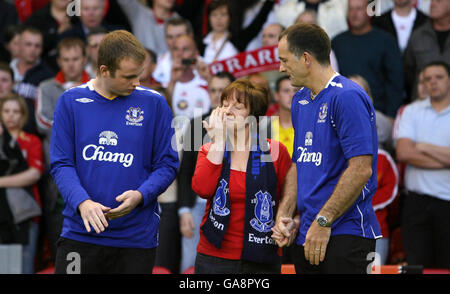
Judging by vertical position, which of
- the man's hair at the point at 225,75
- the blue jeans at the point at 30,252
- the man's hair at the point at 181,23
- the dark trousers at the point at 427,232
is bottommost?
the blue jeans at the point at 30,252

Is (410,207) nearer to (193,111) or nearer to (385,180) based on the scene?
(385,180)

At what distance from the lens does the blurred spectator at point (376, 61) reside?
26.4 feet

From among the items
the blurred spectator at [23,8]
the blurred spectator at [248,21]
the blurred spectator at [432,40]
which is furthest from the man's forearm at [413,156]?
the blurred spectator at [23,8]

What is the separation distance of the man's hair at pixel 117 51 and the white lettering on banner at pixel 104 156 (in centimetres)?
47

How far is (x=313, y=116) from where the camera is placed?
14.0 ft

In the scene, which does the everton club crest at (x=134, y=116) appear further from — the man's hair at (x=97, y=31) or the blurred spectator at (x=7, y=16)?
the blurred spectator at (x=7, y=16)

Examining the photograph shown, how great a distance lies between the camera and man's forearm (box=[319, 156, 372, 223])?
3.99 m

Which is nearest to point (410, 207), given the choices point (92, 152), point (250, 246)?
point (250, 246)

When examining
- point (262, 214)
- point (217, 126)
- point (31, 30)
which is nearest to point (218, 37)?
point (31, 30)

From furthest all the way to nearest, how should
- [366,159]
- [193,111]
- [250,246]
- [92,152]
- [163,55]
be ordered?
[163,55], [193,111], [250,246], [92,152], [366,159]

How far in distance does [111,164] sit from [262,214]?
1111mm

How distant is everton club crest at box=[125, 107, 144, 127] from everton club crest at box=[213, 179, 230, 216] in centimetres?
77

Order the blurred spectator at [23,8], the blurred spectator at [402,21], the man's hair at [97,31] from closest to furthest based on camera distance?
1. the man's hair at [97,31]
2. the blurred spectator at [402,21]
3. the blurred spectator at [23,8]
